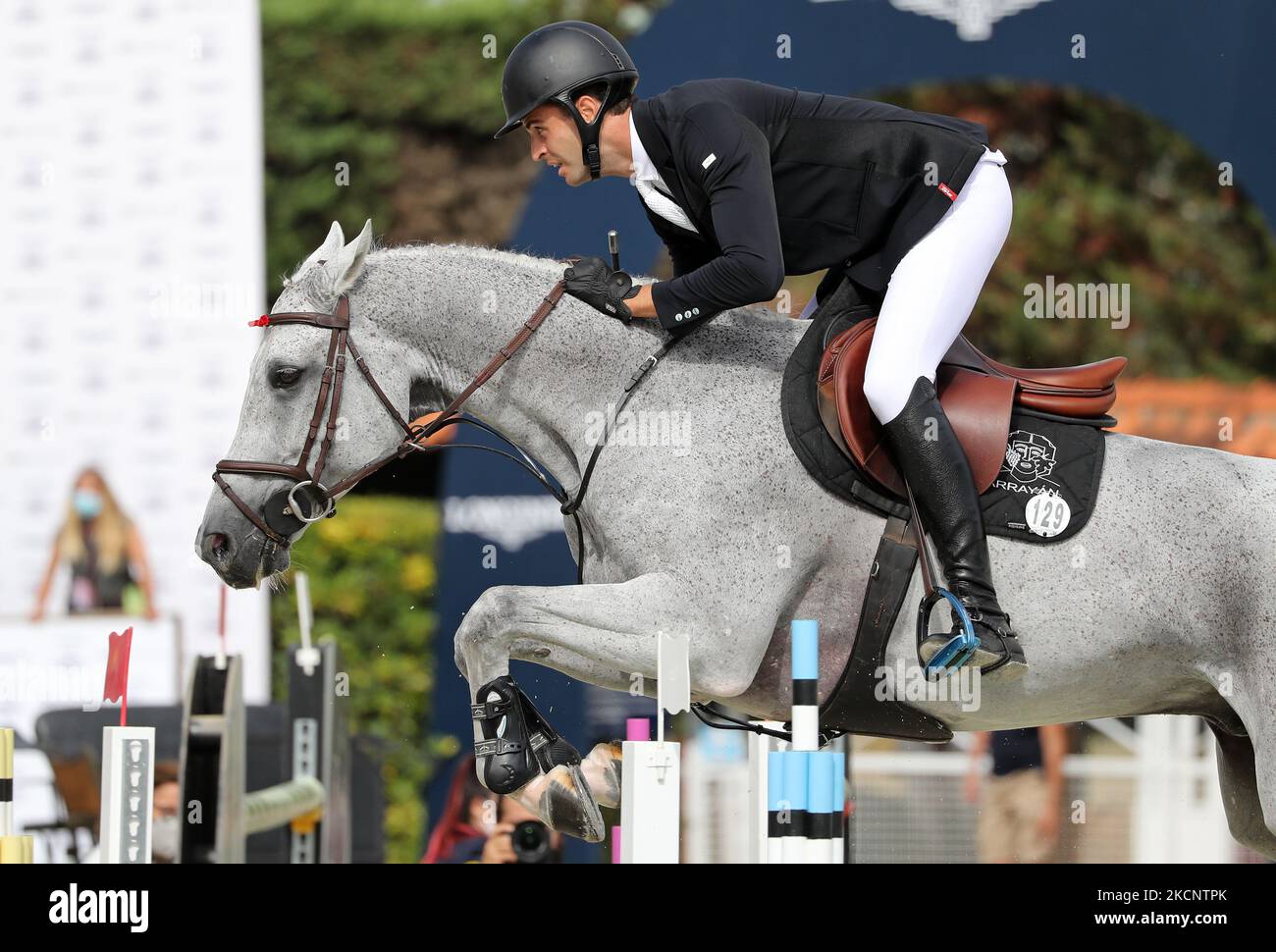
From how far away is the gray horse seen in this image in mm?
3881

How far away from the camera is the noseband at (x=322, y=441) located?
408cm

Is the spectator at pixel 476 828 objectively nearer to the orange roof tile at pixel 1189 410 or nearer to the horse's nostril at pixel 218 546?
the horse's nostril at pixel 218 546

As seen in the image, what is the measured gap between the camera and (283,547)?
420 centimetres

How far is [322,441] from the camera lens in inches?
161

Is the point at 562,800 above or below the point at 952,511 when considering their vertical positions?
below

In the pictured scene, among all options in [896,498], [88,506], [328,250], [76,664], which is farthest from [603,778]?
[88,506]

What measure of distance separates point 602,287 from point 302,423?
94cm

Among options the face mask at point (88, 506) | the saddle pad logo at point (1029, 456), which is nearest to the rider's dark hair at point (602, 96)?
the saddle pad logo at point (1029, 456)

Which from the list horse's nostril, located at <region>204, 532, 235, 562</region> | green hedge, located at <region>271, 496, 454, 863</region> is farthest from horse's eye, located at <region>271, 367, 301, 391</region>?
green hedge, located at <region>271, 496, 454, 863</region>

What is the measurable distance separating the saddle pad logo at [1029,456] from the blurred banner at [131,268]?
6.83 metres

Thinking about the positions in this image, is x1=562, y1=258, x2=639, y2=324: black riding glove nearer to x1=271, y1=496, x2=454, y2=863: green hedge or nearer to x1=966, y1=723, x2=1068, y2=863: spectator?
x1=966, y1=723, x2=1068, y2=863: spectator

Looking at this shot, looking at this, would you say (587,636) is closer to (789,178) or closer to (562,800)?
(562,800)

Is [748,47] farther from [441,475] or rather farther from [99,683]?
[99,683]

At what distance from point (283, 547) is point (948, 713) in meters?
1.95
